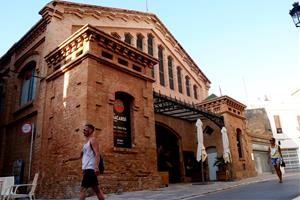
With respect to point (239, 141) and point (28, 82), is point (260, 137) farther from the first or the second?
point (28, 82)

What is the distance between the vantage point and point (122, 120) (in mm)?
11609

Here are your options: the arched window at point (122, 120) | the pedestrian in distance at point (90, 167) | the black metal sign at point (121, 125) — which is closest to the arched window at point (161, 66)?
the arched window at point (122, 120)

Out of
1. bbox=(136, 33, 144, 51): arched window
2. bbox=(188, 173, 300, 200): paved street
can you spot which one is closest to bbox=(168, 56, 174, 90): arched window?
bbox=(136, 33, 144, 51): arched window

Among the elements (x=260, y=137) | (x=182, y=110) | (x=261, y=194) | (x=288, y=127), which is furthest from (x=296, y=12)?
(x=288, y=127)

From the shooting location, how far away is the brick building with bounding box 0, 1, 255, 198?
34.3 ft

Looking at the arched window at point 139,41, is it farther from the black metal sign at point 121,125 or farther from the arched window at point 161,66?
the black metal sign at point 121,125

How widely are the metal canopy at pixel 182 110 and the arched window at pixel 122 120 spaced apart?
2.82 metres

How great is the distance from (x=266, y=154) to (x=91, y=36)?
74.0 feet

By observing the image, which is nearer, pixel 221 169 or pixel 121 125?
pixel 121 125

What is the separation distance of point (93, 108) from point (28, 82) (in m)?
7.44

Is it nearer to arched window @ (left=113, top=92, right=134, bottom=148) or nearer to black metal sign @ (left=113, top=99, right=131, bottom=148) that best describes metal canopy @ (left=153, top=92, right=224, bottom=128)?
arched window @ (left=113, top=92, right=134, bottom=148)

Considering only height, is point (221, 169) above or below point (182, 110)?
below

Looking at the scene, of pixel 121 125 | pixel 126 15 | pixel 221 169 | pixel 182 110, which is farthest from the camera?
pixel 126 15

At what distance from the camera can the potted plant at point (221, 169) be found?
56.9 feet
